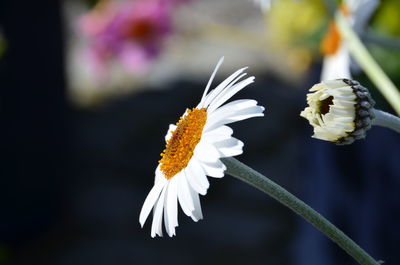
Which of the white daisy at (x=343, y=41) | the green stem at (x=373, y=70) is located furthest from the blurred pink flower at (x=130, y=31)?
the green stem at (x=373, y=70)

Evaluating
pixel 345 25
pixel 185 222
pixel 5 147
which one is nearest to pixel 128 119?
pixel 185 222

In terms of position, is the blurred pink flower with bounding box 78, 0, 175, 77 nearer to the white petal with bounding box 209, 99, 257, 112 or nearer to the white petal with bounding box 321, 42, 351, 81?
the white petal with bounding box 321, 42, 351, 81

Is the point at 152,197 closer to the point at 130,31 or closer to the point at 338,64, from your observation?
the point at 338,64

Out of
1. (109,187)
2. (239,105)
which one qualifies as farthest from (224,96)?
(109,187)

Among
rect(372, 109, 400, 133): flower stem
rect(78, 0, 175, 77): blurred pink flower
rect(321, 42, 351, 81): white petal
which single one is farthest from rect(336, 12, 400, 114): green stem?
rect(78, 0, 175, 77): blurred pink flower

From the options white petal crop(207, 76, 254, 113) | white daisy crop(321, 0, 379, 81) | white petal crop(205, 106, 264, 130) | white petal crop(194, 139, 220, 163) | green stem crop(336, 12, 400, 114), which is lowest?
white petal crop(194, 139, 220, 163)

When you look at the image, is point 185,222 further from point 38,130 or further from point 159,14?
point 159,14

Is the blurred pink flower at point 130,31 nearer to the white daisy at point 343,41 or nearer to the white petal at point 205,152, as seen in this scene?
the white daisy at point 343,41
